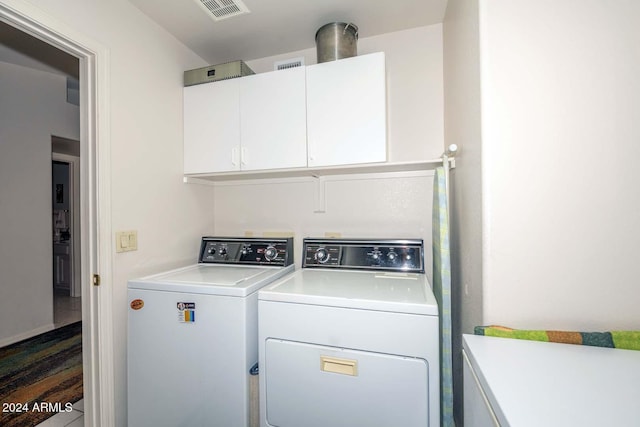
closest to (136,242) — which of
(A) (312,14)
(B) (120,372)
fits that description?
(B) (120,372)

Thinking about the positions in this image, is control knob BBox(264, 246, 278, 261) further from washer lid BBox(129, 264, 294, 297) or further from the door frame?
the door frame

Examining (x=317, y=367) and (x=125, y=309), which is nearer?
(x=317, y=367)

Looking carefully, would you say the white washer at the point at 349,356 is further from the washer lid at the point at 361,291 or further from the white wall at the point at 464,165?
the white wall at the point at 464,165

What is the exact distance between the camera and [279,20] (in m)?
1.67

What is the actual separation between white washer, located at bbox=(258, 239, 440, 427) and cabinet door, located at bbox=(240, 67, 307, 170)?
0.83 metres

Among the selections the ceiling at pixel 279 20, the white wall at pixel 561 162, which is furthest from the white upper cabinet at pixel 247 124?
the white wall at pixel 561 162

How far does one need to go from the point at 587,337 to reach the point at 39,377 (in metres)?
3.41

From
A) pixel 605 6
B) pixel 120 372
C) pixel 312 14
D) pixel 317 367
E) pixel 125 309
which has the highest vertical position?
pixel 312 14

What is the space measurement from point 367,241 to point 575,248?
102cm

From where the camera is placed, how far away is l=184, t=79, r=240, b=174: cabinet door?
180cm

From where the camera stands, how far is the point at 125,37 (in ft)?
4.98

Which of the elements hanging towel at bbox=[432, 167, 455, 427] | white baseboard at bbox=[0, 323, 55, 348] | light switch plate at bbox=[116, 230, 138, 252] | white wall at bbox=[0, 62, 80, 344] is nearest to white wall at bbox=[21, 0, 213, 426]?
light switch plate at bbox=[116, 230, 138, 252]

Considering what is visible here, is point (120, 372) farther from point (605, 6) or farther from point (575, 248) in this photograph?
point (605, 6)

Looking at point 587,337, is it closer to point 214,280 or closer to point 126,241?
point 214,280
